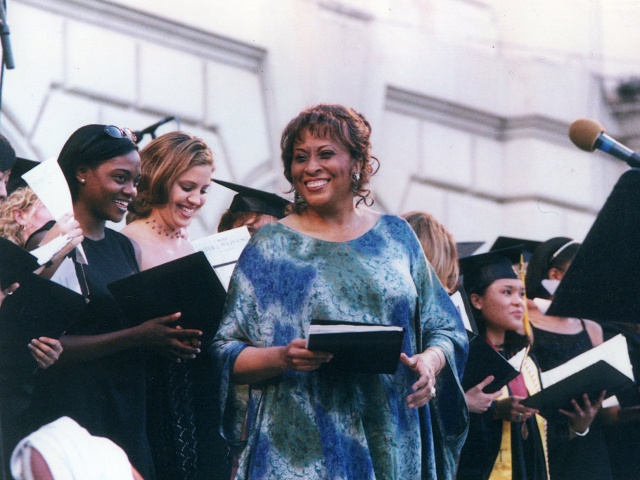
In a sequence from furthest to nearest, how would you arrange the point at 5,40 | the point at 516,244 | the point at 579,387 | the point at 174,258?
the point at 516,244
the point at 579,387
the point at 174,258
the point at 5,40

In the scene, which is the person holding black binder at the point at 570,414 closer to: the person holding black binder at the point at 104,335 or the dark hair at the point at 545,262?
the dark hair at the point at 545,262

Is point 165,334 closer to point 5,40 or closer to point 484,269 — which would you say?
point 5,40

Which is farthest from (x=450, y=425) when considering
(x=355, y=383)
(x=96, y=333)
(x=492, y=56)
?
(x=492, y=56)

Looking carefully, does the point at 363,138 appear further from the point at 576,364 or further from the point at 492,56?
the point at 492,56

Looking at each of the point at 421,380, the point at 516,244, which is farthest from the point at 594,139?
the point at 516,244

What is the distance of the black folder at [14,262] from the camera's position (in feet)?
11.8

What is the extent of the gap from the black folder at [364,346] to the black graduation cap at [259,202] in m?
1.74

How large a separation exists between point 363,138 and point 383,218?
27cm

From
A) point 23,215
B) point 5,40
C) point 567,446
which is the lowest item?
point 567,446

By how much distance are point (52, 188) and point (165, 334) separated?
609mm

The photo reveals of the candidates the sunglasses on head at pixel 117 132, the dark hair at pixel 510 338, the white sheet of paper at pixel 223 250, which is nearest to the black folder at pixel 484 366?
the dark hair at pixel 510 338

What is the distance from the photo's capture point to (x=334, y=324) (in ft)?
10.9

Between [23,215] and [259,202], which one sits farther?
[259,202]

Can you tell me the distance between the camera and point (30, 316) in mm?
3723
